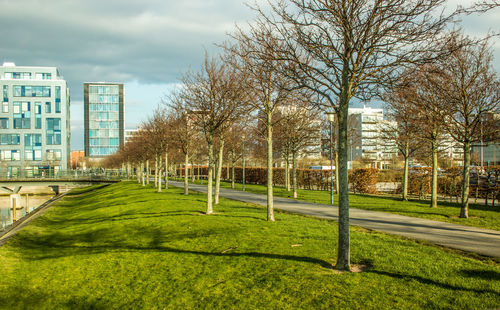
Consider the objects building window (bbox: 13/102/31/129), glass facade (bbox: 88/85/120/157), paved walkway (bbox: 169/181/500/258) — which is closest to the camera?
paved walkway (bbox: 169/181/500/258)

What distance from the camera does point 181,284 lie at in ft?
25.8

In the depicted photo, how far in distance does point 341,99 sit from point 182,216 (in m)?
9.64

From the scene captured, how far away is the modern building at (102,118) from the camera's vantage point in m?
113

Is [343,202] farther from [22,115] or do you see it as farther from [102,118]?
[102,118]

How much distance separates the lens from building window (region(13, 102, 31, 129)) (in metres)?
77.1

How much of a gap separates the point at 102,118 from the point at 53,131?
34993 millimetres

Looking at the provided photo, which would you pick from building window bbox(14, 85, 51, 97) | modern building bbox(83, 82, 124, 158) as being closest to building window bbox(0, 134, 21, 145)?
building window bbox(14, 85, 51, 97)

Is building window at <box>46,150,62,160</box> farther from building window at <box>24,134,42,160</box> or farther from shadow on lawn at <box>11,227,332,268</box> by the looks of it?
shadow on lawn at <box>11,227,332,268</box>

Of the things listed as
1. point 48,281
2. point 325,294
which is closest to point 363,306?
point 325,294

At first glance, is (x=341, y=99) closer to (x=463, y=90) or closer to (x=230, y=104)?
(x=230, y=104)

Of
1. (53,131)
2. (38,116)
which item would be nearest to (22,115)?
(38,116)

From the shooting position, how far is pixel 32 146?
77.7 m

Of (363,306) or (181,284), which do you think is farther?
(181,284)

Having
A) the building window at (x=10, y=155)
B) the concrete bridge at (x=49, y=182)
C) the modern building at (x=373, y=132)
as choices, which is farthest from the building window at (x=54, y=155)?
the modern building at (x=373, y=132)
